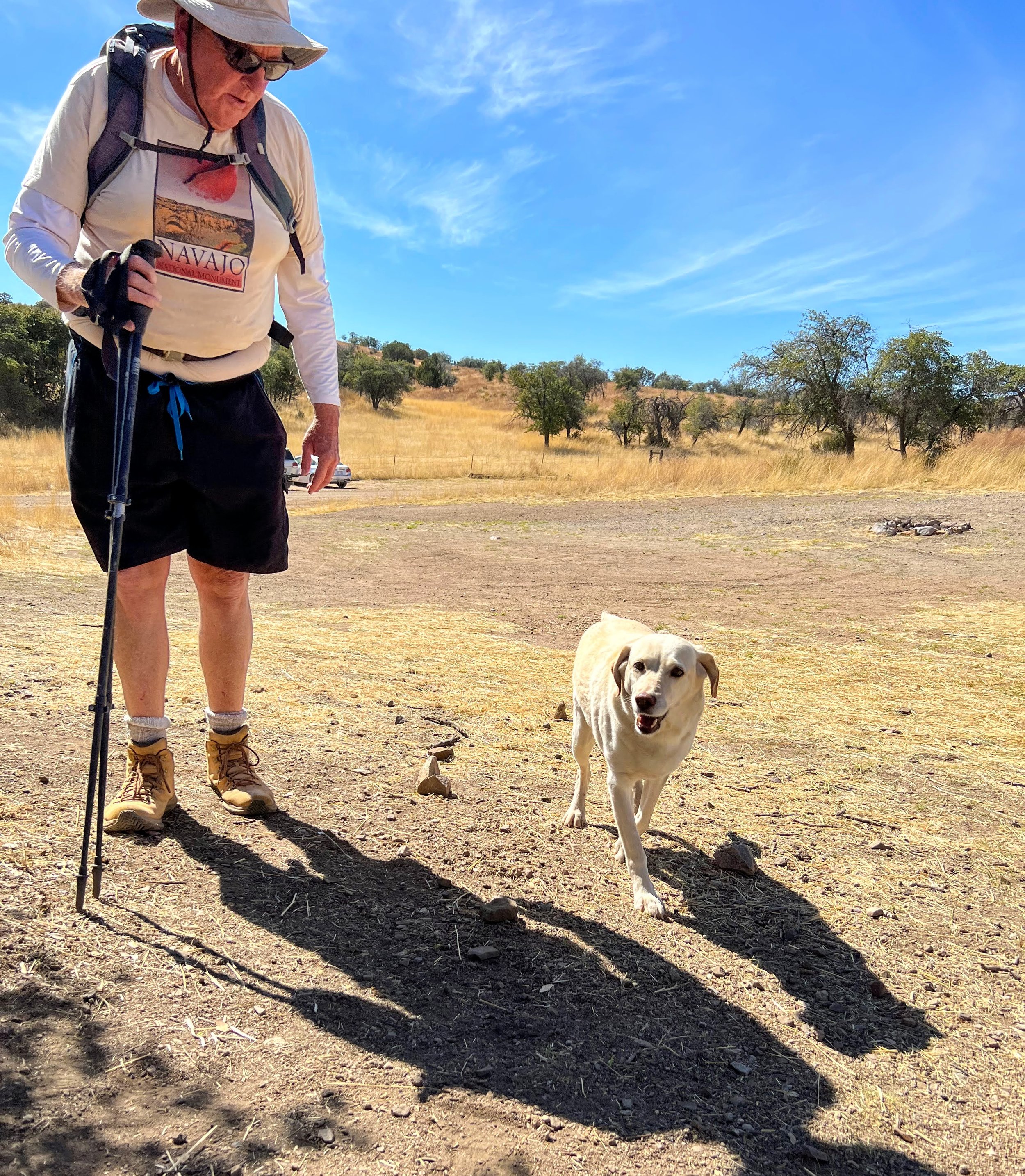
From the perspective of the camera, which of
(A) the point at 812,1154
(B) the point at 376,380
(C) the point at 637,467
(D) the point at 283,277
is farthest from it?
(B) the point at 376,380

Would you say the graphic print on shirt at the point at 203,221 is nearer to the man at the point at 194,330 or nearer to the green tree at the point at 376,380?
the man at the point at 194,330

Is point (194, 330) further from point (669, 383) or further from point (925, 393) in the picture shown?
point (669, 383)

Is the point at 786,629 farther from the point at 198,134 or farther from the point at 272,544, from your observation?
the point at 198,134

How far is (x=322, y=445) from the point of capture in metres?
2.96

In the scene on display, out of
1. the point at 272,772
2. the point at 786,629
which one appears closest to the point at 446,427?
the point at 786,629

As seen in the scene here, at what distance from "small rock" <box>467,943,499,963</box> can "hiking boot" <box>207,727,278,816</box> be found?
1.01m

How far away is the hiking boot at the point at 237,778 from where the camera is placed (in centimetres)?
288

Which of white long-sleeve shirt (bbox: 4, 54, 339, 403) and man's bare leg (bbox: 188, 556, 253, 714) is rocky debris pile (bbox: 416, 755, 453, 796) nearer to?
man's bare leg (bbox: 188, 556, 253, 714)

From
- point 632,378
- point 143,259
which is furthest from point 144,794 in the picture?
point 632,378

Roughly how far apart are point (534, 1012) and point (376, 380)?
186 feet

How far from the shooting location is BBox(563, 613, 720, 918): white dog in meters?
2.70

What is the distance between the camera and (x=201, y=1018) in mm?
1850

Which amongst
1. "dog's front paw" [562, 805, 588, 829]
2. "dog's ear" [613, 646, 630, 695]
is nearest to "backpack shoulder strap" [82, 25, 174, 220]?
"dog's ear" [613, 646, 630, 695]

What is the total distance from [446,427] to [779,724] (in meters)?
47.0
